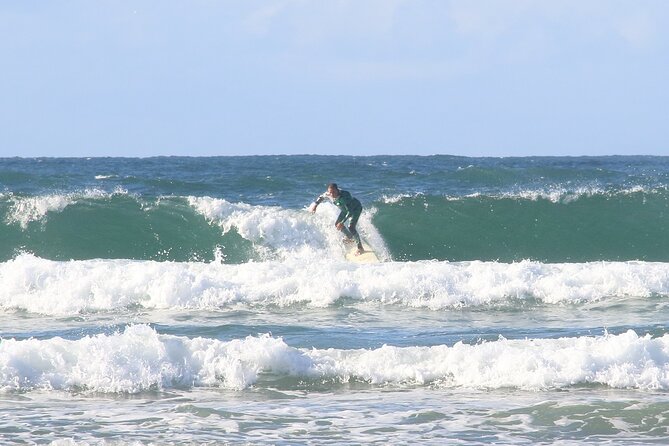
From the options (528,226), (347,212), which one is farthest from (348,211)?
(528,226)

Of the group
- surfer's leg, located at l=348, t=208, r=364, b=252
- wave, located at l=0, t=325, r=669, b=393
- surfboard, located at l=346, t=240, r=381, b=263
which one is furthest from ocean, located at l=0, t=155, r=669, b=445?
surfer's leg, located at l=348, t=208, r=364, b=252

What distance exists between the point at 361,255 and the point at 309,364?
7993 mm

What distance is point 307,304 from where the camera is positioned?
14039mm

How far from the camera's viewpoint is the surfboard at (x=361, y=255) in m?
17.3

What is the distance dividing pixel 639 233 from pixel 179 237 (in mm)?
9855

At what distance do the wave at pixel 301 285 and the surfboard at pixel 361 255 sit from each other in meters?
1.87

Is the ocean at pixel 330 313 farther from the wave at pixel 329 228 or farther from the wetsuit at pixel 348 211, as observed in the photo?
the wetsuit at pixel 348 211

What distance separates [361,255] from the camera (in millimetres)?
17547

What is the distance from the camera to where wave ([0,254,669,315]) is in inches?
554

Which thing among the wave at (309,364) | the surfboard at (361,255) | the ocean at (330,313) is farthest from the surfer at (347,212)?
the wave at (309,364)

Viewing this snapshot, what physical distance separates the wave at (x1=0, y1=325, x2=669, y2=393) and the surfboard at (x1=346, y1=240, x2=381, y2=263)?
735 cm

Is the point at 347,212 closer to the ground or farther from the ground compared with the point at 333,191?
closer to the ground

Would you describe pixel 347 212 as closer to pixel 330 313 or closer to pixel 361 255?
pixel 361 255

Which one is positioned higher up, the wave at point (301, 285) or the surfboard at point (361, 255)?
the surfboard at point (361, 255)
